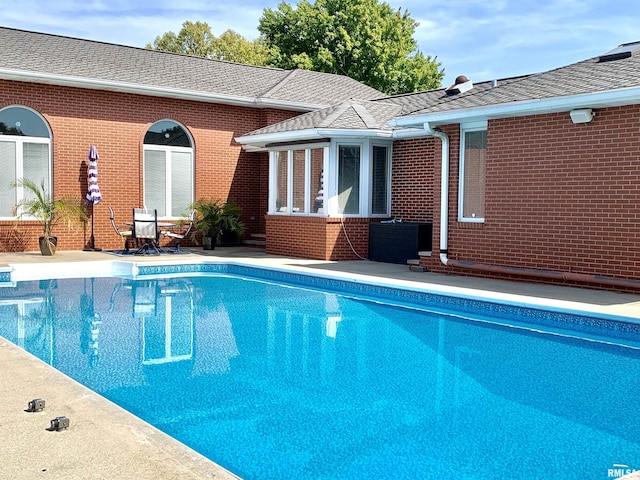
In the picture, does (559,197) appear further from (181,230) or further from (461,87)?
(181,230)

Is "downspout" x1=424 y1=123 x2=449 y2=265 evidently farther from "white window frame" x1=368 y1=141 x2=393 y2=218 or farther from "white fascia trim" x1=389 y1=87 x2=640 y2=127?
"white window frame" x1=368 y1=141 x2=393 y2=218

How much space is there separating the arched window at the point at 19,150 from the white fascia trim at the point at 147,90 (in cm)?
82

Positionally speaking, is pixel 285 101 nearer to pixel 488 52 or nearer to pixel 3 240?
pixel 3 240

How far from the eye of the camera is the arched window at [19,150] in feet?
45.9

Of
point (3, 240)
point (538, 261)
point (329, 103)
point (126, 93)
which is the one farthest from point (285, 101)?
point (538, 261)

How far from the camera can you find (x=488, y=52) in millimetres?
34500

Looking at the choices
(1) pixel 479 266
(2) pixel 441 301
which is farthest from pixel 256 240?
(2) pixel 441 301

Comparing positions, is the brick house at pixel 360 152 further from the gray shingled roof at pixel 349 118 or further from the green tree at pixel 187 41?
the green tree at pixel 187 41

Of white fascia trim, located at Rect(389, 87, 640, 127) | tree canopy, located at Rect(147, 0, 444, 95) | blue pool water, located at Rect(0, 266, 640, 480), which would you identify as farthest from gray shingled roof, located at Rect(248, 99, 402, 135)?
tree canopy, located at Rect(147, 0, 444, 95)

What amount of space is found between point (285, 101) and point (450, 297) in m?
9.47

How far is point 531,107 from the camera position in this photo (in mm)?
9609

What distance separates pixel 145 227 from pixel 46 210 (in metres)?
Answer: 1.99

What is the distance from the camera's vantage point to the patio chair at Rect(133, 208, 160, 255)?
14.2m

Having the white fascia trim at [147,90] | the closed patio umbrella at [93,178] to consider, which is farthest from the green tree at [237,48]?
the closed patio umbrella at [93,178]
